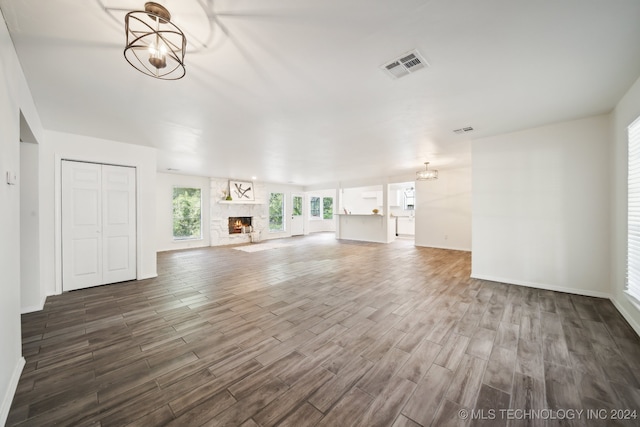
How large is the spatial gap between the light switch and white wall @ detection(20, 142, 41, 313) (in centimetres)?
199

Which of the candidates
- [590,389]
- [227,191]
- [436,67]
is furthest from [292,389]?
[227,191]

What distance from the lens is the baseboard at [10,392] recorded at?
4.70 ft

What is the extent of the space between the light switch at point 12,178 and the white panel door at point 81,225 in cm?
250

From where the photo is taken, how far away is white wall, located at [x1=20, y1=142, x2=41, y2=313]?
310cm

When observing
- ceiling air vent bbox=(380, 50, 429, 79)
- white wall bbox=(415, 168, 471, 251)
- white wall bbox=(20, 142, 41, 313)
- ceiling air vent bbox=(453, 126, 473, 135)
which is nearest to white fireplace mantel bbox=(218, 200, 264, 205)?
white wall bbox=(20, 142, 41, 313)

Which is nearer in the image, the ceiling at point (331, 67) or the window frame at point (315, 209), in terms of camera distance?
the ceiling at point (331, 67)

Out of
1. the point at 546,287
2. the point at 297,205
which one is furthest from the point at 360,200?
the point at 546,287

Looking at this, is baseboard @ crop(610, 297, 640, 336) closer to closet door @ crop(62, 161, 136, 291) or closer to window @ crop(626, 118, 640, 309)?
window @ crop(626, 118, 640, 309)

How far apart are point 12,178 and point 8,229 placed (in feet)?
1.35

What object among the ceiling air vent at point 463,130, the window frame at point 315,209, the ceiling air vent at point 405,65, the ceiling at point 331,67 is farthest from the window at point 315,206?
the ceiling air vent at point 405,65

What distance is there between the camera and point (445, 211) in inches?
304

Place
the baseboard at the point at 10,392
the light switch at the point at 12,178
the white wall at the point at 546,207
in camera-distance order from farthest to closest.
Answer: the white wall at the point at 546,207
the light switch at the point at 12,178
the baseboard at the point at 10,392

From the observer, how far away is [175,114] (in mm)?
3127

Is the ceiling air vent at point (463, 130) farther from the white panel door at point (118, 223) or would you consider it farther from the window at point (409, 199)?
the window at point (409, 199)
